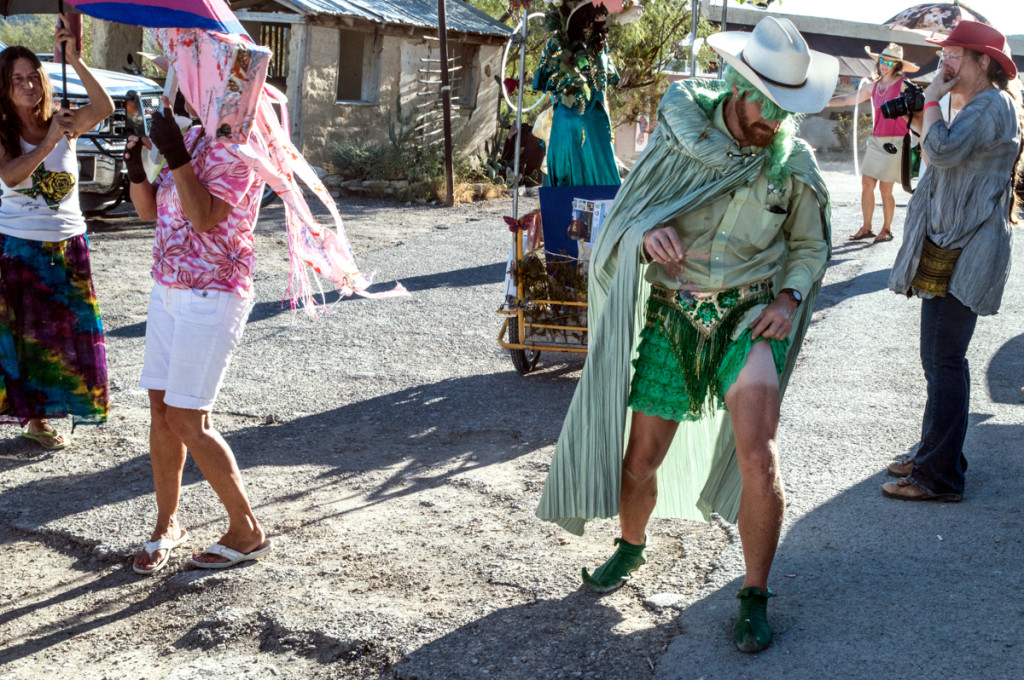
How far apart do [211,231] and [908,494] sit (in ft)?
10.2

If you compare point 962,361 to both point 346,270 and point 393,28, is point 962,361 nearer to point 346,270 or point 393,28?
point 346,270

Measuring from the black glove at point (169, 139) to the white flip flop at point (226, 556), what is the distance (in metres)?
1.44

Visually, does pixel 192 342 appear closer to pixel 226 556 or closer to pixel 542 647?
pixel 226 556

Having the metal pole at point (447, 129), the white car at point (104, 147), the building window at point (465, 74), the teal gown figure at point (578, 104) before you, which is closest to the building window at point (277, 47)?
the building window at point (465, 74)

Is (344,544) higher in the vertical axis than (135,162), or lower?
lower

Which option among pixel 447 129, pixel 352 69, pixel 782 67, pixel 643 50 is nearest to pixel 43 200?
pixel 782 67

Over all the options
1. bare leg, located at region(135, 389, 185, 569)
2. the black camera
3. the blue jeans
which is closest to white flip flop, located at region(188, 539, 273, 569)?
bare leg, located at region(135, 389, 185, 569)

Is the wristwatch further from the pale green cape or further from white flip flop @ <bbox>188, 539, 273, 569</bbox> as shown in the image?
white flip flop @ <bbox>188, 539, 273, 569</bbox>

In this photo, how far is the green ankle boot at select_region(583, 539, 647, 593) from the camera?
367cm

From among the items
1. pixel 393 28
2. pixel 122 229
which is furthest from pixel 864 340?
pixel 393 28

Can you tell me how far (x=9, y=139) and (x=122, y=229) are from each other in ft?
24.4

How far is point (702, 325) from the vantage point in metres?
3.44

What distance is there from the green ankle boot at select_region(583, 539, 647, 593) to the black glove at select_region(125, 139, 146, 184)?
7.00 feet

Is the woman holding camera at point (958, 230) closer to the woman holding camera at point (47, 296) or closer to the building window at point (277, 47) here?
the woman holding camera at point (47, 296)
